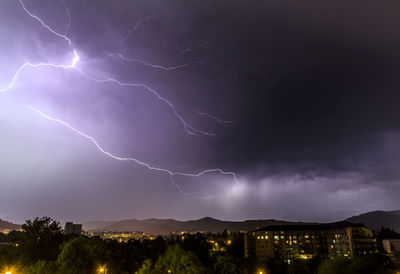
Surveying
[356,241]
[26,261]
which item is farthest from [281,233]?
[26,261]

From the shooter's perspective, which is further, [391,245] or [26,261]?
[391,245]

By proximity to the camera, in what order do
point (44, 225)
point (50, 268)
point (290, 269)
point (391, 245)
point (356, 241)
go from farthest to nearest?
point (391, 245), point (356, 241), point (44, 225), point (290, 269), point (50, 268)

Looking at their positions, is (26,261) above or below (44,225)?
below

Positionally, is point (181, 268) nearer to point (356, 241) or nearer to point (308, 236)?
point (356, 241)

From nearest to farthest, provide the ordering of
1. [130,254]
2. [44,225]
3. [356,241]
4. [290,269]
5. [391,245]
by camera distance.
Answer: [290,269] → [130,254] → [44,225] → [356,241] → [391,245]

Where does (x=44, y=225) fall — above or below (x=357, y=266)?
above

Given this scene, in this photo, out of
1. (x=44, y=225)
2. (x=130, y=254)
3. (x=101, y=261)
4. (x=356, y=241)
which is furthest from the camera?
(x=356, y=241)

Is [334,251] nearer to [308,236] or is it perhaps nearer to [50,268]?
[308,236]

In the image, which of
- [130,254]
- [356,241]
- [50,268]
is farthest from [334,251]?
[50,268]

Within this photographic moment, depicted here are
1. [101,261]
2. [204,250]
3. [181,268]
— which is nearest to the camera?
[181,268]
